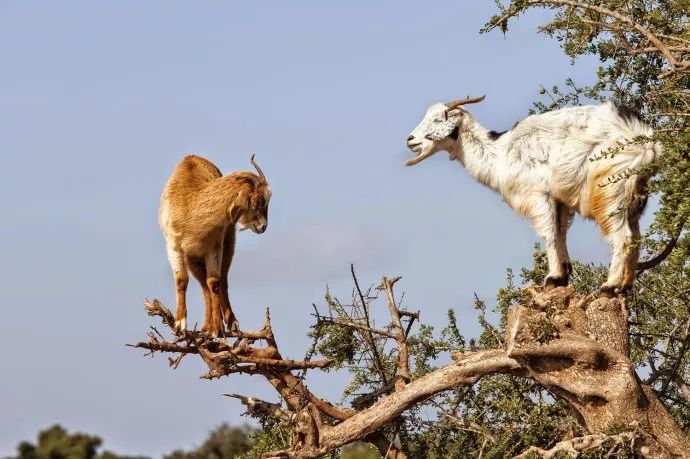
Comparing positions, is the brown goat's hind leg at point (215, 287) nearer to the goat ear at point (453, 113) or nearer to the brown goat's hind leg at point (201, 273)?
the brown goat's hind leg at point (201, 273)

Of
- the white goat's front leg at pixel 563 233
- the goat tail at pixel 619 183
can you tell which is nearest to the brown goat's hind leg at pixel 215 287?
the white goat's front leg at pixel 563 233

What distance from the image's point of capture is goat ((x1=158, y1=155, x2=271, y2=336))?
9219mm

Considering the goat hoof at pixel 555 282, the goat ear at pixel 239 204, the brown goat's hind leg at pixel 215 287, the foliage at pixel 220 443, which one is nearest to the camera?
the foliage at pixel 220 443

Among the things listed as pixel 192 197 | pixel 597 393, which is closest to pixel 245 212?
pixel 192 197

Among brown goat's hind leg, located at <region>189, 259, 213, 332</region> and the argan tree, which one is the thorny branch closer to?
the argan tree

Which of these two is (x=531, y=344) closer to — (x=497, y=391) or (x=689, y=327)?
(x=497, y=391)

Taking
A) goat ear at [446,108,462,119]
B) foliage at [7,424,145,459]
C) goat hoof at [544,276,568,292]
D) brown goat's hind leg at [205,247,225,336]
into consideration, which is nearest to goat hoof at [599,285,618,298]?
goat hoof at [544,276,568,292]

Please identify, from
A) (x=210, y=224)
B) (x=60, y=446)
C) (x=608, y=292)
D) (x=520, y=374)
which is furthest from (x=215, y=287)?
(x=60, y=446)

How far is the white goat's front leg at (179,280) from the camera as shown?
8.84 m

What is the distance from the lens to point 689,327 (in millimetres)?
8773

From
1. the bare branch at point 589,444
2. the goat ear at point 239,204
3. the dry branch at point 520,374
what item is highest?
the goat ear at point 239,204

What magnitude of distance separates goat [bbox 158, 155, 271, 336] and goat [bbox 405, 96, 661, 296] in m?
1.44

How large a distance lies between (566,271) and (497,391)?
112 cm

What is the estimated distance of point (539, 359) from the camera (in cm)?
760
